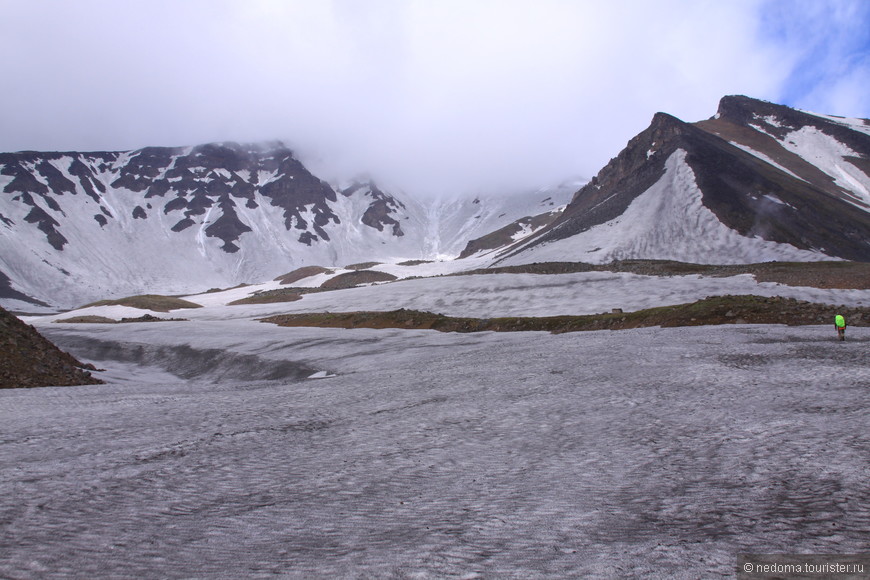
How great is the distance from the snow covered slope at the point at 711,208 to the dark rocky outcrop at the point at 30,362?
61268 mm

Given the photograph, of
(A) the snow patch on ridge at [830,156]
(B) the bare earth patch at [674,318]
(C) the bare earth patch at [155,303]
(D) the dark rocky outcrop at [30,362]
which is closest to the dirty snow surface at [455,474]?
(D) the dark rocky outcrop at [30,362]

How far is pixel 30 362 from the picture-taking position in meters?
19.7

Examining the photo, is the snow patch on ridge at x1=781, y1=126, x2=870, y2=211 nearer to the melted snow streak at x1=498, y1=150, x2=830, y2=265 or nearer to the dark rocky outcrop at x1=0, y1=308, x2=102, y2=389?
the melted snow streak at x1=498, y1=150, x2=830, y2=265

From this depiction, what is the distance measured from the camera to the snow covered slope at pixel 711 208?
69375 mm

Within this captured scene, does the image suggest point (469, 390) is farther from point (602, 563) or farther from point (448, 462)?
point (602, 563)

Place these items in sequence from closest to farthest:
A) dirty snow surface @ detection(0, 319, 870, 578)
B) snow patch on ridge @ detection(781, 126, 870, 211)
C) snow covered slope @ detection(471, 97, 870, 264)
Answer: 1. dirty snow surface @ detection(0, 319, 870, 578)
2. snow covered slope @ detection(471, 97, 870, 264)
3. snow patch on ridge @ detection(781, 126, 870, 211)

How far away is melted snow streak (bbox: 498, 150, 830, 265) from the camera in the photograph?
6731 cm

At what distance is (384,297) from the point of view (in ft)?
194

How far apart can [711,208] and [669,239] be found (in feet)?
33.1

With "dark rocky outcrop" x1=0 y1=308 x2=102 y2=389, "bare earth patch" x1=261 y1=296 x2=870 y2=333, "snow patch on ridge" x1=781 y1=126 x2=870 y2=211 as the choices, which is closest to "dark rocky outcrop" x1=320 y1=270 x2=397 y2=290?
"bare earth patch" x1=261 y1=296 x2=870 y2=333

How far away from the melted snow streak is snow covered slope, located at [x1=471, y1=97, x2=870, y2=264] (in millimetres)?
139

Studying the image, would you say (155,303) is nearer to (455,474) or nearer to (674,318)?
(674,318)

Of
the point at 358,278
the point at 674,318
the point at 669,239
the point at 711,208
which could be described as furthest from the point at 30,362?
the point at 358,278

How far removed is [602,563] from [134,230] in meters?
224
